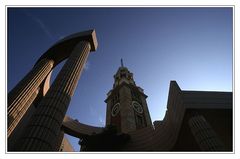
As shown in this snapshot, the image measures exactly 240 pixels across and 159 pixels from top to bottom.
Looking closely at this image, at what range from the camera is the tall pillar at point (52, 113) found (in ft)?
24.9

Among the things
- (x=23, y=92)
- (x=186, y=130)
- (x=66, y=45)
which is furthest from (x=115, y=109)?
(x=23, y=92)

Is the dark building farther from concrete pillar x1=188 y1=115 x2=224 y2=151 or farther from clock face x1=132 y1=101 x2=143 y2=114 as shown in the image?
clock face x1=132 y1=101 x2=143 y2=114

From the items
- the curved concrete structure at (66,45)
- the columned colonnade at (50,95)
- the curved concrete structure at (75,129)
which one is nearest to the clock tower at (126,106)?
the curved concrete structure at (75,129)

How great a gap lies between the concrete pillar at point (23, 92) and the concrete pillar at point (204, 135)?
1042 centimetres

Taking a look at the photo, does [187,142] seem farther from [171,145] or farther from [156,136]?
[156,136]

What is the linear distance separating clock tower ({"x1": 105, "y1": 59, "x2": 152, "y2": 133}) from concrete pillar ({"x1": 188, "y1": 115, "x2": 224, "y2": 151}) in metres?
23.5

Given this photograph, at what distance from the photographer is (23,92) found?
13.7m

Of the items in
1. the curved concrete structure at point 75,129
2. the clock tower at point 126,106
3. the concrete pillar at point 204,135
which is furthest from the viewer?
the clock tower at point 126,106

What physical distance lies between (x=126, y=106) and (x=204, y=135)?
30.4m

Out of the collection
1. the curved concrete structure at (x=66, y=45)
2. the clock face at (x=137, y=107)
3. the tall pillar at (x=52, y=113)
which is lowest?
the tall pillar at (x=52, y=113)

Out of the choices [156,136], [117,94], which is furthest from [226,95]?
[117,94]

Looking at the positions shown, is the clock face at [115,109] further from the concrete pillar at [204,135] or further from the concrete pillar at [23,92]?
the concrete pillar at [204,135]

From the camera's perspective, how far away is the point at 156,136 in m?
18.5

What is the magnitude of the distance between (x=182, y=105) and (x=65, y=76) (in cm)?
739
